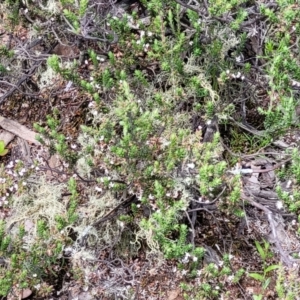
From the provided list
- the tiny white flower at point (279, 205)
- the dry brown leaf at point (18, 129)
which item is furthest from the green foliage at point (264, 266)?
the dry brown leaf at point (18, 129)

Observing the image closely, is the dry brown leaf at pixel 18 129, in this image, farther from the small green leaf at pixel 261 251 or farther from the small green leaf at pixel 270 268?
the small green leaf at pixel 270 268

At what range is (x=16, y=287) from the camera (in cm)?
283

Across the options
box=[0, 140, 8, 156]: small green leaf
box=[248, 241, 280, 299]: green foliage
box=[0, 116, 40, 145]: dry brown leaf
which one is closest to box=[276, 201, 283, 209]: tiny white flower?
box=[248, 241, 280, 299]: green foliage

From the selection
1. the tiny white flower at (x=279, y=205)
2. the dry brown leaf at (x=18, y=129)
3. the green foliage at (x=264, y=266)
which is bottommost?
the green foliage at (x=264, y=266)

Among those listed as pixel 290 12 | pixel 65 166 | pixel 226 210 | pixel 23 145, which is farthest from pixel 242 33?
pixel 23 145

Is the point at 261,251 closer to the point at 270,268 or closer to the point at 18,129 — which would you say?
the point at 270,268

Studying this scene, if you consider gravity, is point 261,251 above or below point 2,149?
below

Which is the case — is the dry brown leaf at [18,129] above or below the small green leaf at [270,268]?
above

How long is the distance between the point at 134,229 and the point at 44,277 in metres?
0.69

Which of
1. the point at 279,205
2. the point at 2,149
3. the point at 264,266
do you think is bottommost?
the point at 264,266

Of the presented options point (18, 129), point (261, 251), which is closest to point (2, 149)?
point (18, 129)

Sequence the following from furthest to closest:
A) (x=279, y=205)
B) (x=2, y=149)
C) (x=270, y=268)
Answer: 1. (x=2, y=149)
2. (x=270, y=268)
3. (x=279, y=205)

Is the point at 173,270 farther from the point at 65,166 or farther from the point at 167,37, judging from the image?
the point at 167,37

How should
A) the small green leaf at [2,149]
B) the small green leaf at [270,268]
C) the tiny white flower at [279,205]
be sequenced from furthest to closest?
the small green leaf at [2,149] → the small green leaf at [270,268] → the tiny white flower at [279,205]
